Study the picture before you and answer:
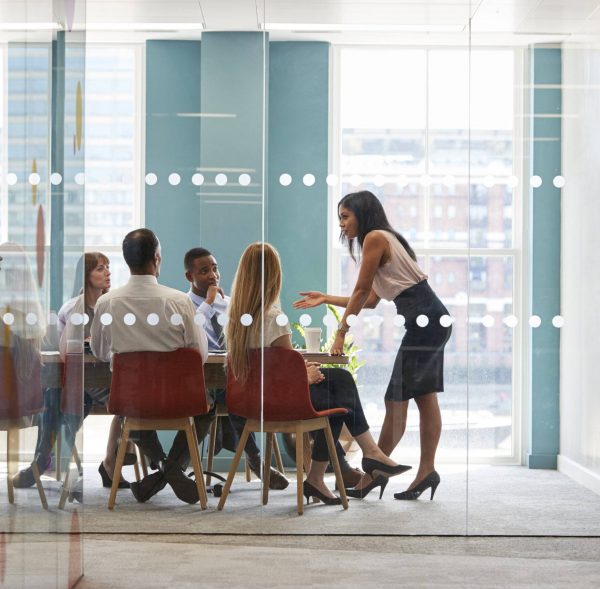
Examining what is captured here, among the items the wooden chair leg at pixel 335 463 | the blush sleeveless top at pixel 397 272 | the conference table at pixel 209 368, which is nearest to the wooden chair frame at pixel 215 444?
the conference table at pixel 209 368

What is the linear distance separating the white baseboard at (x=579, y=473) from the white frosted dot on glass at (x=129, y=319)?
2.02 m

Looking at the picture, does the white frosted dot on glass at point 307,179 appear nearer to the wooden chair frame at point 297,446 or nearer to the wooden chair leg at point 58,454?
the wooden chair frame at point 297,446

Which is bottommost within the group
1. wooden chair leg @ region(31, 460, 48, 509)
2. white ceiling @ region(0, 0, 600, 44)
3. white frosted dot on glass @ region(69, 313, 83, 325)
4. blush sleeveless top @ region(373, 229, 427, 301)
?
wooden chair leg @ region(31, 460, 48, 509)

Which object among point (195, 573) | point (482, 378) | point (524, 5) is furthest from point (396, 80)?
Answer: point (195, 573)

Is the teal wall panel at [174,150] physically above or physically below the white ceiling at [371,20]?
below

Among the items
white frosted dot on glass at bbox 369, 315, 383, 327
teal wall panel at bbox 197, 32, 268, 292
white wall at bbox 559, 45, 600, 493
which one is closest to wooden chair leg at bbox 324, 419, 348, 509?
white frosted dot on glass at bbox 369, 315, 383, 327

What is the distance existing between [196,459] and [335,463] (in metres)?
0.62

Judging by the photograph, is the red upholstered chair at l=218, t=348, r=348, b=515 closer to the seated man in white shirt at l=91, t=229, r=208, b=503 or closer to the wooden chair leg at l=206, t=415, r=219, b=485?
the wooden chair leg at l=206, t=415, r=219, b=485

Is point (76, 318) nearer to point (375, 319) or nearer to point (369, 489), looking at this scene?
point (375, 319)

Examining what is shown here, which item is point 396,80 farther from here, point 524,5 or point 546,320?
point 546,320

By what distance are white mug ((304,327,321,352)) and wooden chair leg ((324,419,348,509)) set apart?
1.07ft

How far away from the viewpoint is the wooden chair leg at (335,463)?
425 centimetres

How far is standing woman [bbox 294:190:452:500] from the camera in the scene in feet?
14.0

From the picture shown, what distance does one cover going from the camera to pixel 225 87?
170 inches
